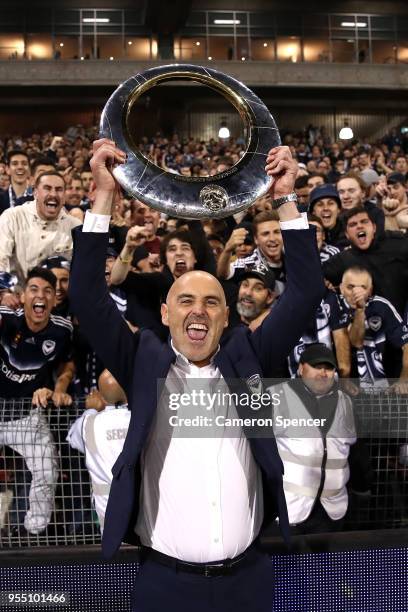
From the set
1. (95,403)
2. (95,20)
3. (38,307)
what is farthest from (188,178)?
(95,20)

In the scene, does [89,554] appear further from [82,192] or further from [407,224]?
[82,192]

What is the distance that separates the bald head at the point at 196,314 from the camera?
202 cm

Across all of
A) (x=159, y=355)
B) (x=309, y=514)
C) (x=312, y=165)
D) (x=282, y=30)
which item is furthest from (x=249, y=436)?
(x=282, y=30)

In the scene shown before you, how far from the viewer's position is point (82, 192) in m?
6.83

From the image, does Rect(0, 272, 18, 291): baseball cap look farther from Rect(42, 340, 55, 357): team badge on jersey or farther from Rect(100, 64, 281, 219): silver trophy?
Rect(100, 64, 281, 219): silver trophy

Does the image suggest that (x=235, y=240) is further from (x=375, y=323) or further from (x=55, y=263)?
(x=55, y=263)

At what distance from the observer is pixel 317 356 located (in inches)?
135

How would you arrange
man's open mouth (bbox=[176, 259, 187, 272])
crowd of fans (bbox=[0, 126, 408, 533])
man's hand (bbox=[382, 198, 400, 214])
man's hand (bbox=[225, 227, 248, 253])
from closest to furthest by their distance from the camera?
crowd of fans (bbox=[0, 126, 408, 533])
man's open mouth (bbox=[176, 259, 187, 272])
man's hand (bbox=[225, 227, 248, 253])
man's hand (bbox=[382, 198, 400, 214])

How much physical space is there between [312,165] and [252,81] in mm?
10141

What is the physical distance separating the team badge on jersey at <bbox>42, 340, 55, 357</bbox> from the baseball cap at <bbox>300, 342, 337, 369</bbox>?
1.36m

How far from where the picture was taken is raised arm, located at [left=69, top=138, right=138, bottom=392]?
196 cm

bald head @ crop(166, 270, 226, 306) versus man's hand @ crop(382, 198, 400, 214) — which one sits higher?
man's hand @ crop(382, 198, 400, 214)

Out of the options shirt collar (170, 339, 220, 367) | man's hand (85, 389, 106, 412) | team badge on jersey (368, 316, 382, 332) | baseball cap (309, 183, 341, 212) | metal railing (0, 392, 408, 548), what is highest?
baseball cap (309, 183, 341, 212)

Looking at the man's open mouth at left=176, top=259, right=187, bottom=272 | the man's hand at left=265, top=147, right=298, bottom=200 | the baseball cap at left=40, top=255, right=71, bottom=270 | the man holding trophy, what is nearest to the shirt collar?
the man holding trophy
